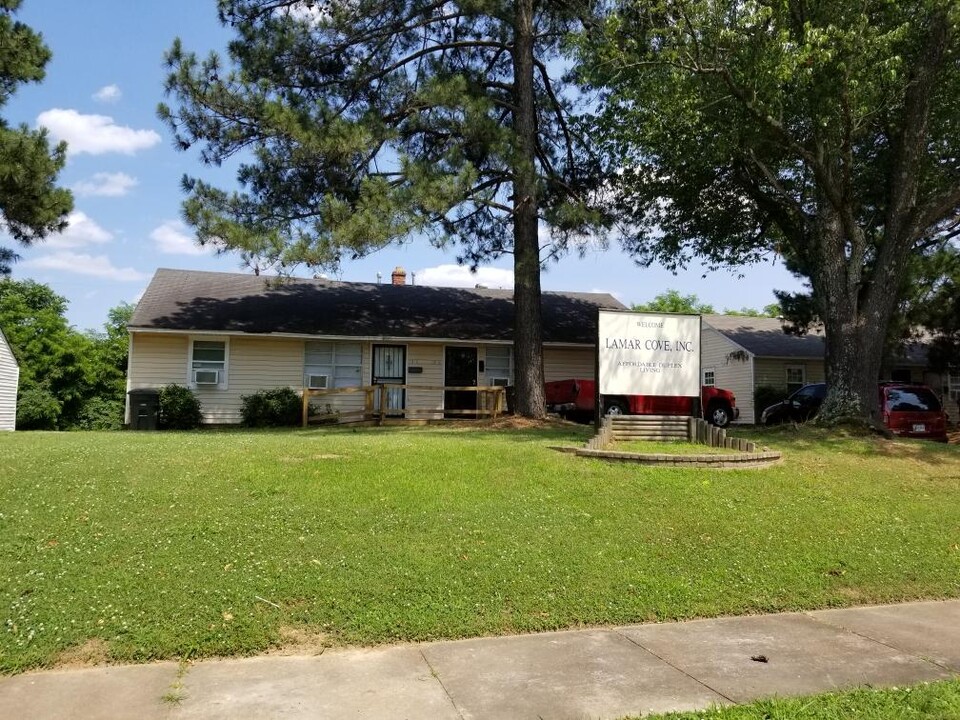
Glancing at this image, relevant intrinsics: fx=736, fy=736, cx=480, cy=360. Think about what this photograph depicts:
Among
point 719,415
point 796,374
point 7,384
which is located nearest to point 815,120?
point 719,415

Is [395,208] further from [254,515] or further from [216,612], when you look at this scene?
[216,612]

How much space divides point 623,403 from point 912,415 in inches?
277

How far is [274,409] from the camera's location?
18828 millimetres

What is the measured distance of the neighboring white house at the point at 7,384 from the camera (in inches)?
1027

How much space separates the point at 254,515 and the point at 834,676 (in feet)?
16.7

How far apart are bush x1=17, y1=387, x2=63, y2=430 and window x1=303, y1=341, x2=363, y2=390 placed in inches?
854

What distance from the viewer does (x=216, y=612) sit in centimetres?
522

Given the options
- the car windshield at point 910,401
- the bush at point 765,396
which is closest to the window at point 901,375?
the bush at point 765,396

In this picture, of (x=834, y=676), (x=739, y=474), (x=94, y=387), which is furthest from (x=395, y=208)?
(x=94, y=387)

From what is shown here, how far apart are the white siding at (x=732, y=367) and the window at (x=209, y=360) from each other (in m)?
19.2

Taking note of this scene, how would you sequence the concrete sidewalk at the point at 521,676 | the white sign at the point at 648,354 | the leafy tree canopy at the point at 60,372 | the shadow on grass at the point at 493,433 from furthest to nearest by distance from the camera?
the leafy tree canopy at the point at 60,372 → the shadow on grass at the point at 493,433 → the white sign at the point at 648,354 → the concrete sidewalk at the point at 521,676

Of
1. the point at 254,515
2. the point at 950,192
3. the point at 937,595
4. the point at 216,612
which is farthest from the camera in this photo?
the point at 950,192

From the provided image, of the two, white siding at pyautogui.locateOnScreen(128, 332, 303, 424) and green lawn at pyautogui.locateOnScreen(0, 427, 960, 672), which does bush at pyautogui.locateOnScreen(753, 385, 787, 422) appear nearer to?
white siding at pyautogui.locateOnScreen(128, 332, 303, 424)

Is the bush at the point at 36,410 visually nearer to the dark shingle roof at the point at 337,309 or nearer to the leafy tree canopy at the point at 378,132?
the dark shingle roof at the point at 337,309
